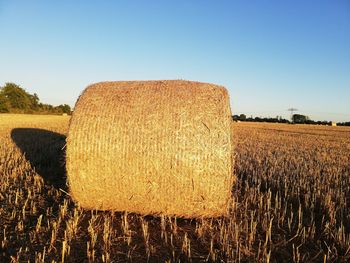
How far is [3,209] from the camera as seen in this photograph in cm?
487

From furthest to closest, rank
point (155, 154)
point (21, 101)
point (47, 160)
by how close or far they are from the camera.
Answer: point (21, 101)
point (47, 160)
point (155, 154)

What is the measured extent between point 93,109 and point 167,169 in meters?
1.39

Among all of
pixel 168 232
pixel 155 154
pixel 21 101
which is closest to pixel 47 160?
pixel 155 154

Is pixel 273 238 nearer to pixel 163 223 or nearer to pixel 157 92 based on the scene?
pixel 163 223

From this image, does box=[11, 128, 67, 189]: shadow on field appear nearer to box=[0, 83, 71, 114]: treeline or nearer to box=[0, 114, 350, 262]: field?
box=[0, 114, 350, 262]: field

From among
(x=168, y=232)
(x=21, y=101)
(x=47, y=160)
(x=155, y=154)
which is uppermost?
(x=21, y=101)

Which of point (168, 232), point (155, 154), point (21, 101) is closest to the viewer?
point (168, 232)

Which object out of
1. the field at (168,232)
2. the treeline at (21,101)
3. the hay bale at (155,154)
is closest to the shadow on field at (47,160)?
the field at (168,232)

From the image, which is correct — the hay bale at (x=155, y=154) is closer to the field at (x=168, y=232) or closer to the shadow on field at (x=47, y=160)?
the field at (x=168, y=232)

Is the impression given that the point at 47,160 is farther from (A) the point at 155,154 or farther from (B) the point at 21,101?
(B) the point at 21,101

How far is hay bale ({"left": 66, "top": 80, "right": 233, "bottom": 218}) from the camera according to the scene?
4.63 metres

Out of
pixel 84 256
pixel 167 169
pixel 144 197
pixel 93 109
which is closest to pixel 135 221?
pixel 144 197

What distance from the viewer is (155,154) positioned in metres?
4.61

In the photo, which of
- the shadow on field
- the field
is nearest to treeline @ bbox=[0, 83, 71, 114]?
→ the shadow on field
